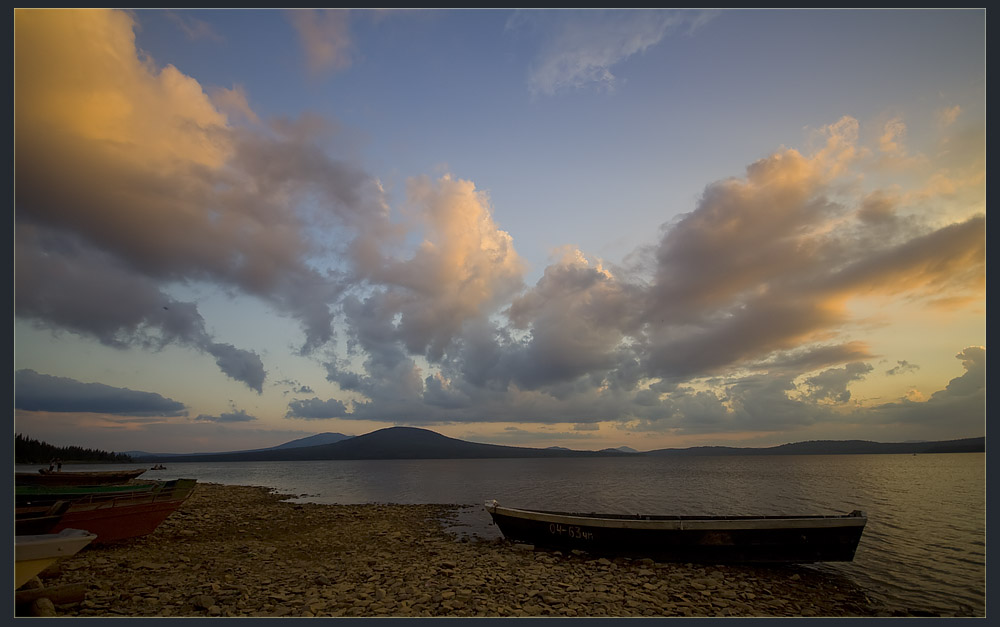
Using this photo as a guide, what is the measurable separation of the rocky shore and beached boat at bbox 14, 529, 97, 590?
3098mm

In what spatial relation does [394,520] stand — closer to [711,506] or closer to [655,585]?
[655,585]

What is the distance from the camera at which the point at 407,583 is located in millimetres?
14586

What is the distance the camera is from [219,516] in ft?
98.8

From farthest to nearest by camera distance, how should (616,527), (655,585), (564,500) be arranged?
(564,500) → (616,527) → (655,585)

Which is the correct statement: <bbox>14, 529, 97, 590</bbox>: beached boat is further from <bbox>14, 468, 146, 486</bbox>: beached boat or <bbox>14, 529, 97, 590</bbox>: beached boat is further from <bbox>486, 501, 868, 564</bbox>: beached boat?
<bbox>14, 468, 146, 486</bbox>: beached boat

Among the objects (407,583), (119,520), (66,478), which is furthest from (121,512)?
(407,583)

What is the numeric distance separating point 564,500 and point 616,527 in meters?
32.5

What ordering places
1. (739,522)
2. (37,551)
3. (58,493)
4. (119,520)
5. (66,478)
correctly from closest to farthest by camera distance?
(37,551) < (739,522) < (119,520) < (58,493) < (66,478)

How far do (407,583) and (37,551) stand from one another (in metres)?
9.07

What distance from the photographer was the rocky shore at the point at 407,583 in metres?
12.2

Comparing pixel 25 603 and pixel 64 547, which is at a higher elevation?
pixel 64 547

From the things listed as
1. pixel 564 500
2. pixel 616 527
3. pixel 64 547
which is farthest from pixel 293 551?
pixel 564 500

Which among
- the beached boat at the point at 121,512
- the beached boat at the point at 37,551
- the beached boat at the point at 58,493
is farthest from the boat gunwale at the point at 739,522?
the beached boat at the point at 58,493

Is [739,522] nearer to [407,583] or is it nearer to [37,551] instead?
[407,583]
